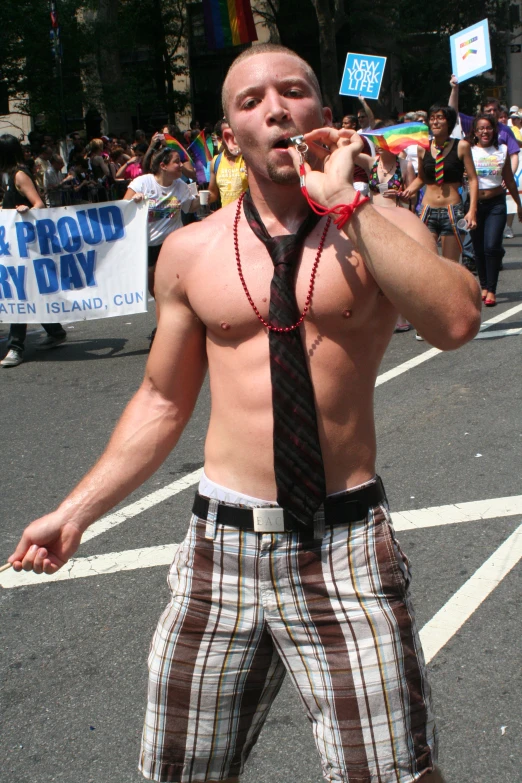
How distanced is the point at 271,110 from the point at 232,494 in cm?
87

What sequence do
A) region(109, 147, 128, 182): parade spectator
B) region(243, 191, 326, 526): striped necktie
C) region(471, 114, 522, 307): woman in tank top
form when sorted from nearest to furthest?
region(243, 191, 326, 526): striped necktie
region(471, 114, 522, 307): woman in tank top
region(109, 147, 128, 182): parade spectator

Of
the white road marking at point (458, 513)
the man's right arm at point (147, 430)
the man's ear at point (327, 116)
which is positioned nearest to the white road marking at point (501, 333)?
the white road marking at point (458, 513)

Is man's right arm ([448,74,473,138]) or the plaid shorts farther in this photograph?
man's right arm ([448,74,473,138])

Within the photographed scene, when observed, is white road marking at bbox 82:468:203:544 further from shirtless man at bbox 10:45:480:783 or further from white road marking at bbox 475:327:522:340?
white road marking at bbox 475:327:522:340

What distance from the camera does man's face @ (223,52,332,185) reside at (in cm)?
209

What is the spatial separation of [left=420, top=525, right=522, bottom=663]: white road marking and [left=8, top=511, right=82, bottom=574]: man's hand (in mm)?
1556

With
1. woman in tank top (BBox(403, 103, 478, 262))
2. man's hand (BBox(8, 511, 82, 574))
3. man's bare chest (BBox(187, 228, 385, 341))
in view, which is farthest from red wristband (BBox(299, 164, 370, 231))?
woman in tank top (BBox(403, 103, 478, 262))

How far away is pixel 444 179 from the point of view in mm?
8422

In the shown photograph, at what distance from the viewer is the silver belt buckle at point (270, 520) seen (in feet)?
6.78

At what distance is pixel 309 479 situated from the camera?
2.05m

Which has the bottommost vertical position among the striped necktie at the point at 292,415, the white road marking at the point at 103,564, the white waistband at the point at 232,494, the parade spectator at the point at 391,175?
the white road marking at the point at 103,564

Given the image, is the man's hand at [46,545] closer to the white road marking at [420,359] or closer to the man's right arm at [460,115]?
the white road marking at [420,359]

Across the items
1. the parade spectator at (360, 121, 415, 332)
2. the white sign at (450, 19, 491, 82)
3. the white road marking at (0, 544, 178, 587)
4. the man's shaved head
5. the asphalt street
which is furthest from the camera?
the white sign at (450, 19, 491, 82)

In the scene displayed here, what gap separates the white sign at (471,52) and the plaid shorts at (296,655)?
37.8ft
